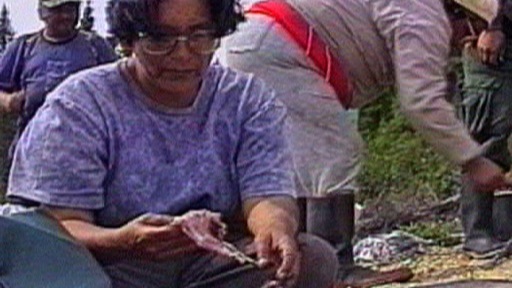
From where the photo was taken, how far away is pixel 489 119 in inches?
268

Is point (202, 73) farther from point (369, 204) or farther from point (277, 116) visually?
point (369, 204)

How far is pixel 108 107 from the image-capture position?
3.60 meters

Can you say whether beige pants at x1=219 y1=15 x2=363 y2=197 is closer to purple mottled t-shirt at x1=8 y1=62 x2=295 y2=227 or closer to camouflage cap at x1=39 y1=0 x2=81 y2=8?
purple mottled t-shirt at x1=8 y1=62 x2=295 y2=227

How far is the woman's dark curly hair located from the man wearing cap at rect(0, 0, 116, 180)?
363 cm

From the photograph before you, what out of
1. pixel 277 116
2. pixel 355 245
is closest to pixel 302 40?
pixel 277 116

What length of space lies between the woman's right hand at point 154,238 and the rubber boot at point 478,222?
3533mm

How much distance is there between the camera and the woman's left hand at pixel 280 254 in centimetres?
351

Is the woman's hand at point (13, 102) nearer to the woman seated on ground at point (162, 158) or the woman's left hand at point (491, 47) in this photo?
the woman's left hand at point (491, 47)

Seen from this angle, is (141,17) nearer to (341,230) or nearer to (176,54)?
(176,54)

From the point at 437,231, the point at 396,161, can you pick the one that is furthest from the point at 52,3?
the point at 396,161

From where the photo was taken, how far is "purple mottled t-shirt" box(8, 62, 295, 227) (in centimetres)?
352

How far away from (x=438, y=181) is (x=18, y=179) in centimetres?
615

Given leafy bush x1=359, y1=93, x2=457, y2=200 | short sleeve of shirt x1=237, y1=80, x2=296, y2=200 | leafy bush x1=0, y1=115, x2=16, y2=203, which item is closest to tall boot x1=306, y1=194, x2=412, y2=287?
short sleeve of shirt x1=237, y1=80, x2=296, y2=200

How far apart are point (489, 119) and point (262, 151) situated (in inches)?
126
